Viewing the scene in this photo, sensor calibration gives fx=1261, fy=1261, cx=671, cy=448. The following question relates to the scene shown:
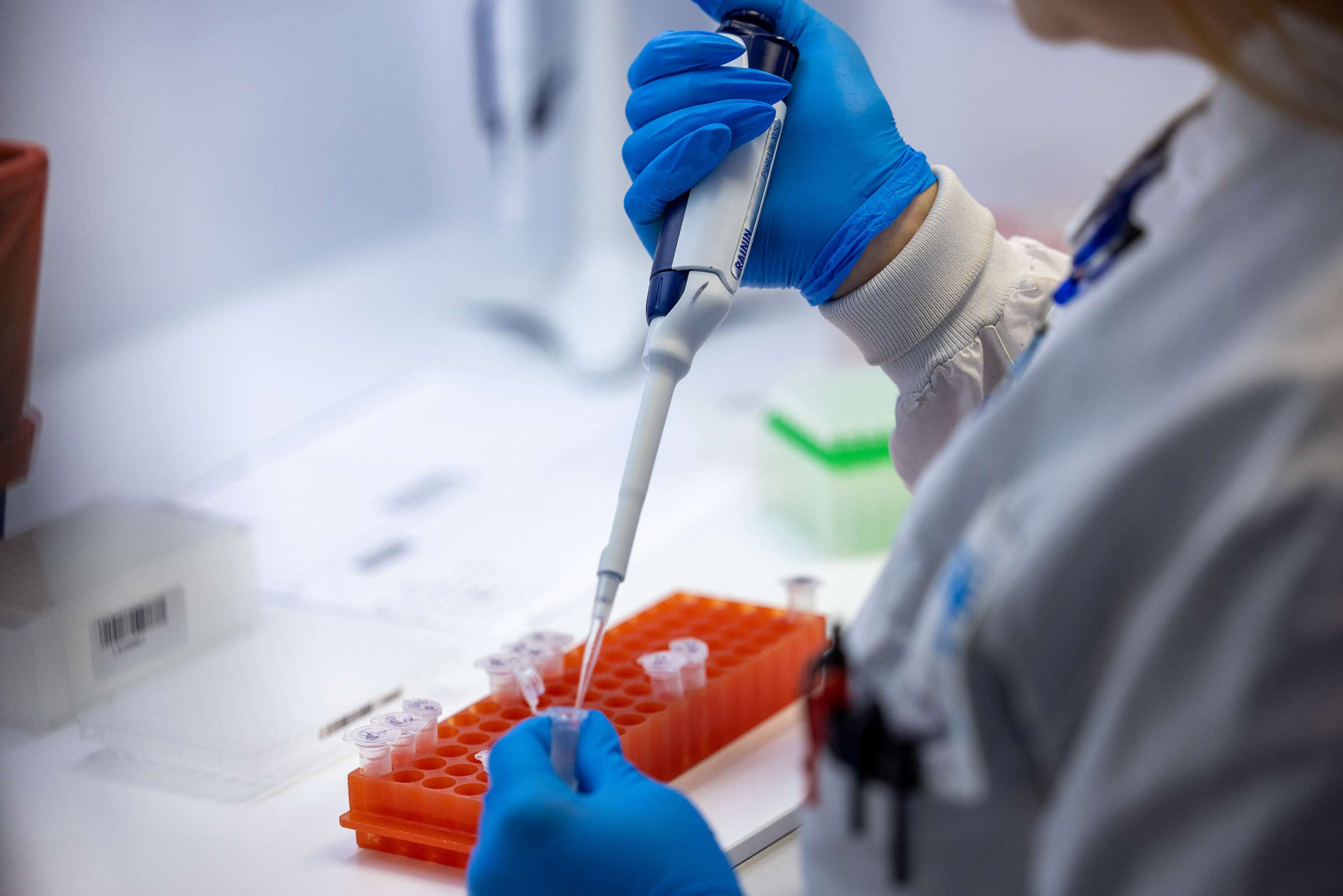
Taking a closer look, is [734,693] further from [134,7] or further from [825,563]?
[134,7]

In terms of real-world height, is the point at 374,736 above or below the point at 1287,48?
below

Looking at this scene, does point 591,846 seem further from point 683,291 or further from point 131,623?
point 131,623

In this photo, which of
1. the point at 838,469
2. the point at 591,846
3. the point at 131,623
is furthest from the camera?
the point at 838,469

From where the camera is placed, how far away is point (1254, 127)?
0.43m

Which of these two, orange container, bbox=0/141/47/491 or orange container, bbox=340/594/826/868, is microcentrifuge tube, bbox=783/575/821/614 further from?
orange container, bbox=0/141/47/491

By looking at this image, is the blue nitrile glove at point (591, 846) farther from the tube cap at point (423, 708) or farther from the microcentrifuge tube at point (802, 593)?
the microcentrifuge tube at point (802, 593)

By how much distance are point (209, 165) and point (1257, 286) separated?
4.49 ft

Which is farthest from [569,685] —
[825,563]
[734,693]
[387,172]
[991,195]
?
[387,172]

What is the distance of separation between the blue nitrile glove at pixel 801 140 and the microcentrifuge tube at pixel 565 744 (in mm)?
368

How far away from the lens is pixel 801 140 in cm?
92

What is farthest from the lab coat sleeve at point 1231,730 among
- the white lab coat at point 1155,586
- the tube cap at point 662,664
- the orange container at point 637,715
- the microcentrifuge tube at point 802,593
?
the microcentrifuge tube at point 802,593

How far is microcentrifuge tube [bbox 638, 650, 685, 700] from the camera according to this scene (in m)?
0.87

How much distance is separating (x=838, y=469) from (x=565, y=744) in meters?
0.64

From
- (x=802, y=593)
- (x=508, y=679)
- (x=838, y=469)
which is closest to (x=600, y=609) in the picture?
(x=508, y=679)
